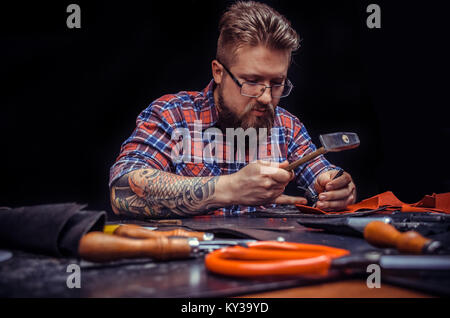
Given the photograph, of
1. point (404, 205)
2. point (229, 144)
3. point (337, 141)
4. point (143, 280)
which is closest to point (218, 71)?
point (229, 144)

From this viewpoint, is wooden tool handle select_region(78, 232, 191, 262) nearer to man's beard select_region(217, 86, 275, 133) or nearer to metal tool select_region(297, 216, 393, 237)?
metal tool select_region(297, 216, 393, 237)

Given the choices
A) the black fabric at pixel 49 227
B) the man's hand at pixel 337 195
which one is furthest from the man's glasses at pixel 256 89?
the black fabric at pixel 49 227

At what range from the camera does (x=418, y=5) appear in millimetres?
2449

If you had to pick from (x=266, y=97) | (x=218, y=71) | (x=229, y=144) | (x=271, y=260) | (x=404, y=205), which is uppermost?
(x=218, y=71)

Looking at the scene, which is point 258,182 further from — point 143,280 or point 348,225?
point 143,280

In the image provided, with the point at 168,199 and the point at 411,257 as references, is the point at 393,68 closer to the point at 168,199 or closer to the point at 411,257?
the point at 168,199

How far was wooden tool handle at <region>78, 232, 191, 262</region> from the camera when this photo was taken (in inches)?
27.9

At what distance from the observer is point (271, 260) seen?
698mm

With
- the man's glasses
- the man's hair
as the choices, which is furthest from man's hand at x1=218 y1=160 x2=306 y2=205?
the man's hair

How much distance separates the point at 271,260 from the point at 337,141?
85cm

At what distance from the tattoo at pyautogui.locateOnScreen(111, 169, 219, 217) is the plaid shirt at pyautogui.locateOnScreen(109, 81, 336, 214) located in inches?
4.3

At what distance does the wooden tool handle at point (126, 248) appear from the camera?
2.33 ft
